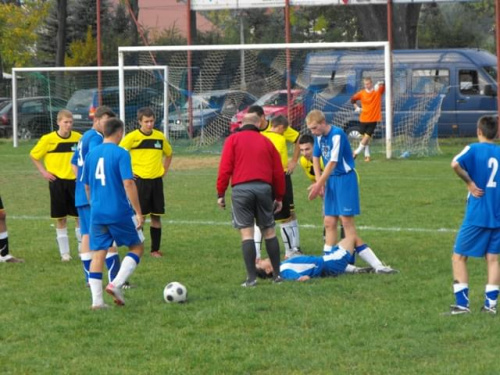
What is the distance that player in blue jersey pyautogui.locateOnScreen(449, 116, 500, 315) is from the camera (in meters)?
8.25

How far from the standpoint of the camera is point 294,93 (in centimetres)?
2709

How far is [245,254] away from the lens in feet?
32.9

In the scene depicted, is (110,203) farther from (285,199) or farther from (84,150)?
(285,199)

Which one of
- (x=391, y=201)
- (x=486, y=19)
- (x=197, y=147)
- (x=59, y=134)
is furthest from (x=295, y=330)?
(x=486, y=19)

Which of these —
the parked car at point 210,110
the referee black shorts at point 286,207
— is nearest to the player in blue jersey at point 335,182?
the referee black shorts at point 286,207

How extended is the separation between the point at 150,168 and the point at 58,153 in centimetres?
112

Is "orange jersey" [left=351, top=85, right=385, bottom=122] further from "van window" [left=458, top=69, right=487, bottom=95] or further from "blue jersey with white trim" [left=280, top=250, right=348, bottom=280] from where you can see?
"blue jersey with white trim" [left=280, top=250, right=348, bottom=280]

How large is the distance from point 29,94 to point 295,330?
25.8 m

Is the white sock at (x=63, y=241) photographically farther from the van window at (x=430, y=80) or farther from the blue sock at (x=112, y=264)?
the van window at (x=430, y=80)

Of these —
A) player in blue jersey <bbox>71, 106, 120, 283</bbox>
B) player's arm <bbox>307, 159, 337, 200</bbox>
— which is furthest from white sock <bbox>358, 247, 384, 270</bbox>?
player in blue jersey <bbox>71, 106, 120, 283</bbox>

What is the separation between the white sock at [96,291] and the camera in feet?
29.7

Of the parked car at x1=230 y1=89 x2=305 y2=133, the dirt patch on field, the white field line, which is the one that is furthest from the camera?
the parked car at x1=230 y1=89 x2=305 y2=133

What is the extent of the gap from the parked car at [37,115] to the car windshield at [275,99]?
747 cm

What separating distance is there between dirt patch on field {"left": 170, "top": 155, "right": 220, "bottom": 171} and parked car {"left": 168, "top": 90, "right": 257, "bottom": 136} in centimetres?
115
